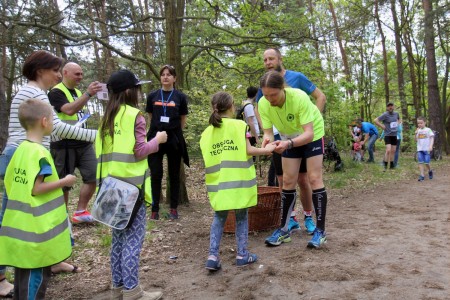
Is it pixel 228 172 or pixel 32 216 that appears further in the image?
pixel 228 172

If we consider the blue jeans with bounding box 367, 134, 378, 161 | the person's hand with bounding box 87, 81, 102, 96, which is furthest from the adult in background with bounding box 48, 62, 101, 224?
the blue jeans with bounding box 367, 134, 378, 161

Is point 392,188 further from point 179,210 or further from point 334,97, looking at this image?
point 179,210

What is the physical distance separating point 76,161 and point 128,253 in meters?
2.03

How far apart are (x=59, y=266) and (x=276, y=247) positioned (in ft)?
7.42

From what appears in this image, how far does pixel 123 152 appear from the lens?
114 inches

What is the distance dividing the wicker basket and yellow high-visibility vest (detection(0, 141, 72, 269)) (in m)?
2.54

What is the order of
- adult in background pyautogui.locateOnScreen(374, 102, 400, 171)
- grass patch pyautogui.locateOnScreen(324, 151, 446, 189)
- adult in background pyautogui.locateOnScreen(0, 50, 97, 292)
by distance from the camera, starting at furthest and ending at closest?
Answer: 1. adult in background pyautogui.locateOnScreen(374, 102, 400, 171)
2. grass patch pyautogui.locateOnScreen(324, 151, 446, 189)
3. adult in background pyautogui.locateOnScreen(0, 50, 97, 292)

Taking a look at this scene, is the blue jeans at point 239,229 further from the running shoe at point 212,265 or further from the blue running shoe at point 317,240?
the blue running shoe at point 317,240

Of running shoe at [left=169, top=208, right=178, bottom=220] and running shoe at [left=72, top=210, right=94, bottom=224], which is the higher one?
running shoe at [left=72, top=210, right=94, bottom=224]

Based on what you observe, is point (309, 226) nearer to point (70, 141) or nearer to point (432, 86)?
point (70, 141)

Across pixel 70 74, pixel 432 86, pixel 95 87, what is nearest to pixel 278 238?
pixel 95 87

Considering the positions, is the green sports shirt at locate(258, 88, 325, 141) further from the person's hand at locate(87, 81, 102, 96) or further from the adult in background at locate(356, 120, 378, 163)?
the adult in background at locate(356, 120, 378, 163)

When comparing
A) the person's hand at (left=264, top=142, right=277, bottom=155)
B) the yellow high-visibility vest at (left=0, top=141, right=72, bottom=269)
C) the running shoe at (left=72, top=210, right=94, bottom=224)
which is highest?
the person's hand at (left=264, top=142, right=277, bottom=155)

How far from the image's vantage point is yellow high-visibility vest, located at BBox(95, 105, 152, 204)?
2.89 metres
